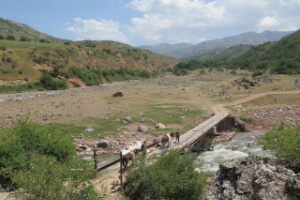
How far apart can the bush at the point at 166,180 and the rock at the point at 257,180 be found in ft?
5.39

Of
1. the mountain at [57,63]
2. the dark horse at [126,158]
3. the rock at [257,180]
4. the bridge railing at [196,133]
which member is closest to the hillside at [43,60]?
the mountain at [57,63]

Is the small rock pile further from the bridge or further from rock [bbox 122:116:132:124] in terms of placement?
rock [bbox 122:116:132:124]

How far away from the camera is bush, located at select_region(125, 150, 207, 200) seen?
10219mm

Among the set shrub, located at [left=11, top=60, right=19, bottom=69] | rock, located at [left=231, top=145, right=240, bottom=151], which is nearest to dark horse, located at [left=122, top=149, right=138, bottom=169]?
rock, located at [left=231, top=145, right=240, bottom=151]

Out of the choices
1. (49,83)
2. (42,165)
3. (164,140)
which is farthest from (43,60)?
(42,165)

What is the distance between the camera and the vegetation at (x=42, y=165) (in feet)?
27.3

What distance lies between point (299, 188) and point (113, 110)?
83.4 ft

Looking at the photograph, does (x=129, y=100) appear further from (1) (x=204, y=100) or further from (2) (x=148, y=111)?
(1) (x=204, y=100)

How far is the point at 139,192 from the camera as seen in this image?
10.9m

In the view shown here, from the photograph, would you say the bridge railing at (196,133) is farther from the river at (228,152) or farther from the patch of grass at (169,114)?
the patch of grass at (169,114)

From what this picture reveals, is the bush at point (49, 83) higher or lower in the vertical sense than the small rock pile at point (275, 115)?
higher

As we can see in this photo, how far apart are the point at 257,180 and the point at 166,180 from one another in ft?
13.5

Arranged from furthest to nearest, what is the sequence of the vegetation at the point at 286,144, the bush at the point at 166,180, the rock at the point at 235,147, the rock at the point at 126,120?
1. the rock at the point at 126,120
2. the rock at the point at 235,147
3. the bush at the point at 166,180
4. the vegetation at the point at 286,144

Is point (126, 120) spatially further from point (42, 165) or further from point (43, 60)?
point (43, 60)
